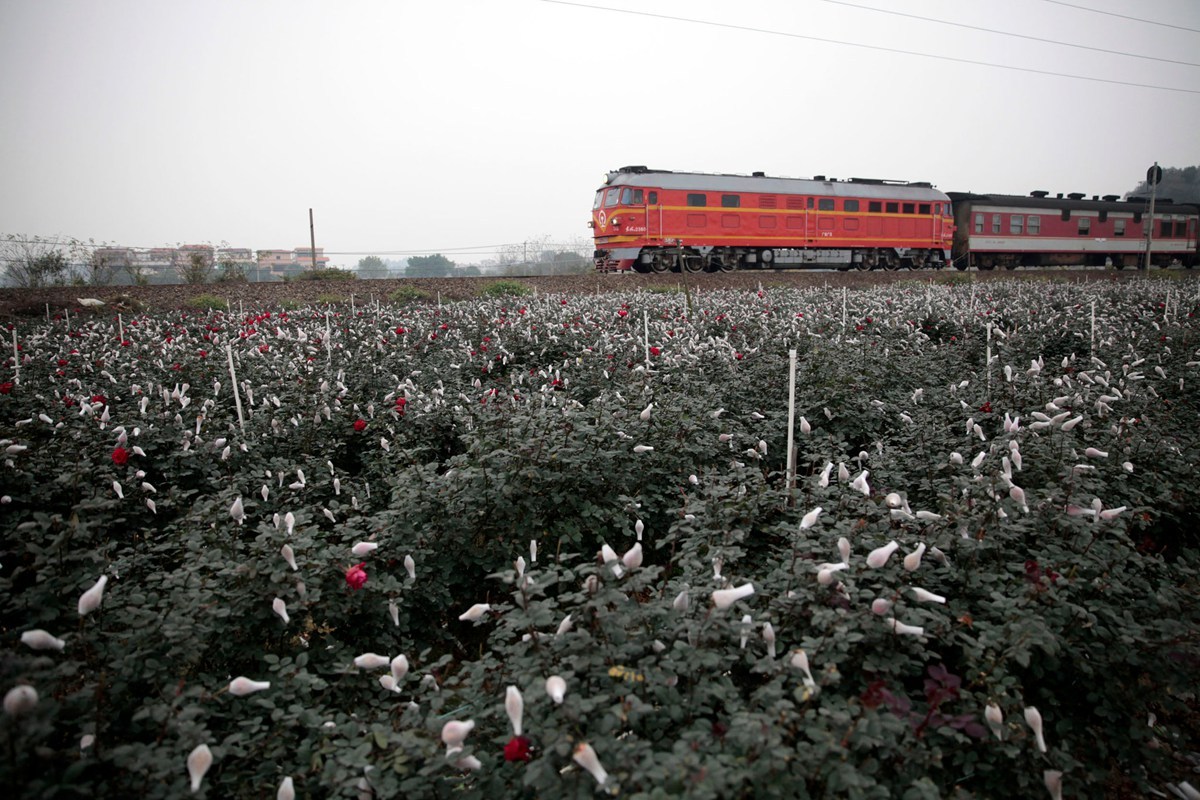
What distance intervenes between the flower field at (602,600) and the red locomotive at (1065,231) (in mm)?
25047

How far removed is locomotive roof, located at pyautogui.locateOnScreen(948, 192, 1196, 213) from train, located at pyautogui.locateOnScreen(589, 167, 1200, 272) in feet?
0.15

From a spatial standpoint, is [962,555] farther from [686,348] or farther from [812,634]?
[686,348]

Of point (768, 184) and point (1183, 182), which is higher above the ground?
point (1183, 182)

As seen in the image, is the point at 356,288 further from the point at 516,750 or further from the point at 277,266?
the point at 516,750

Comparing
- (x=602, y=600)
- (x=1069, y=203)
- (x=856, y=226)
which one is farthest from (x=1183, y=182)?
(x=602, y=600)

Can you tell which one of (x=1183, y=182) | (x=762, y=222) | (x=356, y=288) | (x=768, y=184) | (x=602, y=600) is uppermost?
(x=1183, y=182)

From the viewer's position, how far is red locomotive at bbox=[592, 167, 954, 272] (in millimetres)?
20047

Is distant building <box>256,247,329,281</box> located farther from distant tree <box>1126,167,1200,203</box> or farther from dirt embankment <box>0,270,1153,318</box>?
distant tree <box>1126,167,1200,203</box>

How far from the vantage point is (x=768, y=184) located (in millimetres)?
21953

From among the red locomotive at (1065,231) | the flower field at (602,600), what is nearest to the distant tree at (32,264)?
the flower field at (602,600)

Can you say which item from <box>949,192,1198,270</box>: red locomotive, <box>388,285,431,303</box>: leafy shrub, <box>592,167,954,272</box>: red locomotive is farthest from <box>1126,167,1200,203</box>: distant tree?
<box>388,285,431,303</box>: leafy shrub

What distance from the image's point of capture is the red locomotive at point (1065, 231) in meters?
26.2

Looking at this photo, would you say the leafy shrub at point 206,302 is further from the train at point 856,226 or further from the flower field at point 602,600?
the train at point 856,226

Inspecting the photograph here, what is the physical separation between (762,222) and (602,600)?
21.9 metres
